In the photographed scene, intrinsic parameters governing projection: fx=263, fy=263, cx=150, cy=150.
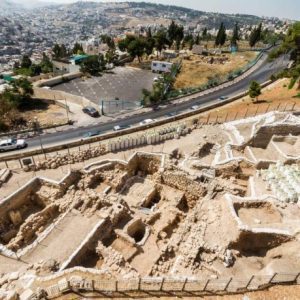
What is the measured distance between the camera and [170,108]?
60.2 meters

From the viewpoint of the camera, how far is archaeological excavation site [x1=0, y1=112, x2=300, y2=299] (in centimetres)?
1867

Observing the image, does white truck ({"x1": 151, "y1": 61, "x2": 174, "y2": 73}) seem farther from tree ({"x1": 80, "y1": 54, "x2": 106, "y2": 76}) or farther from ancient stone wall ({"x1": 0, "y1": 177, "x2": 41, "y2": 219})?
ancient stone wall ({"x1": 0, "y1": 177, "x2": 41, "y2": 219})

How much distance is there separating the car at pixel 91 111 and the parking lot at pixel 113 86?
5.41m

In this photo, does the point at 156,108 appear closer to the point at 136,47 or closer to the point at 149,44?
the point at 136,47

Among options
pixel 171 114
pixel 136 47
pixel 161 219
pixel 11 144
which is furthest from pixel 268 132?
pixel 136 47

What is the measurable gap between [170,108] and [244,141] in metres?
26.0

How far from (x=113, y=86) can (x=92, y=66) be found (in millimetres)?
12986

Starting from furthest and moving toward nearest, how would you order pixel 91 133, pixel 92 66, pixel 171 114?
pixel 92 66
pixel 171 114
pixel 91 133

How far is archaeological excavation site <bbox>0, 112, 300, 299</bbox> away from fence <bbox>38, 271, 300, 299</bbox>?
0.21ft

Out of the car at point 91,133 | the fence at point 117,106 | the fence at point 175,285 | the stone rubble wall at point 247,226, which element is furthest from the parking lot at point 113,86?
the fence at point 175,285

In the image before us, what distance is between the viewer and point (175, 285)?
1708 centimetres

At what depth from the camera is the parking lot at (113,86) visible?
68.0 meters

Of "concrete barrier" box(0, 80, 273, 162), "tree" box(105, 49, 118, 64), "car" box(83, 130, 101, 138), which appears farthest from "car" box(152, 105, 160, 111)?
"tree" box(105, 49, 118, 64)

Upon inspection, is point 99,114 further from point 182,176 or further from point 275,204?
point 275,204
